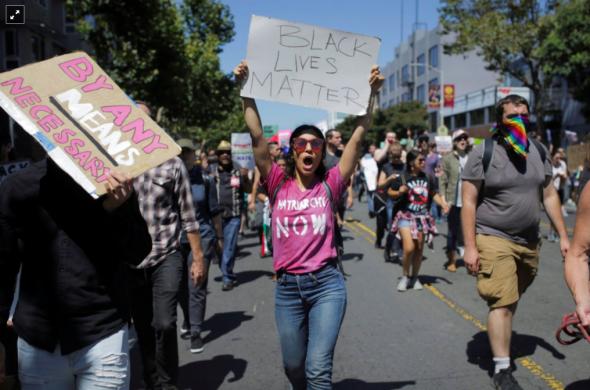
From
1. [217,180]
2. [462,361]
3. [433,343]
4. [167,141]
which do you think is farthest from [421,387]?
[217,180]

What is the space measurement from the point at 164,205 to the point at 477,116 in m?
51.8

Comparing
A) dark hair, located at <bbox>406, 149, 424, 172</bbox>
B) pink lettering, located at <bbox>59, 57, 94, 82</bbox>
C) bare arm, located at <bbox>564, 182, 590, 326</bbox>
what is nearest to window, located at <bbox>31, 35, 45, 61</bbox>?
dark hair, located at <bbox>406, 149, 424, 172</bbox>

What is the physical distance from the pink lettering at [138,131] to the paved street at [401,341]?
2.51m

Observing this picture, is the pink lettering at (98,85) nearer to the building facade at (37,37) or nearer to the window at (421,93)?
the building facade at (37,37)

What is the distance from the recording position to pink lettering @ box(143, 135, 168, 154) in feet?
8.35

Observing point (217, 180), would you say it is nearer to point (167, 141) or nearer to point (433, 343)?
point (433, 343)

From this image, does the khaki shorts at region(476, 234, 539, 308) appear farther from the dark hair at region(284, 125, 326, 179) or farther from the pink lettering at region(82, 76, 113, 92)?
the pink lettering at region(82, 76, 113, 92)

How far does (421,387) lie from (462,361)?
26.6 inches

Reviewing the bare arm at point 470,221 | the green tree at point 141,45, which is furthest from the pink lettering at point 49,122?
the green tree at point 141,45

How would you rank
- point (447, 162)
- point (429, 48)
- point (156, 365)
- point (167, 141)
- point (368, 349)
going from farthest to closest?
1. point (429, 48)
2. point (447, 162)
3. point (368, 349)
4. point (156, 365)
5. point (167, 141)

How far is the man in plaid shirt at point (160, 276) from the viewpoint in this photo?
4.10 meters

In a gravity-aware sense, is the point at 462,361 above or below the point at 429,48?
below

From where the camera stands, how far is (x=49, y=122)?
8.13ft

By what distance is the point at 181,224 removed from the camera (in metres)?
4.48
